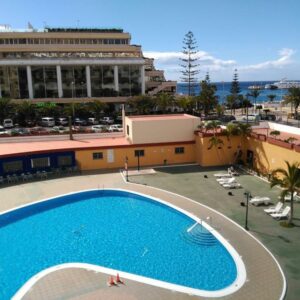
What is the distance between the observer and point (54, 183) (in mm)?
27547

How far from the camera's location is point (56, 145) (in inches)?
1282

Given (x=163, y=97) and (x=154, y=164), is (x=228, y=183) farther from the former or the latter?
(x=163, y=97)

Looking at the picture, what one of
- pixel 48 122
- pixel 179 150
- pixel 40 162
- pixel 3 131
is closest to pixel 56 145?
pixel 40 162

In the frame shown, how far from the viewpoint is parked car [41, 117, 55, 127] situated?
179 ft

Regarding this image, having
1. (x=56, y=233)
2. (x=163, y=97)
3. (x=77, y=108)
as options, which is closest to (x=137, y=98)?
(x=163, y=97)

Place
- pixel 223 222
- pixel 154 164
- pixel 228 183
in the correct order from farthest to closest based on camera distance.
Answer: pixel 154 164, pixel 228 183, pixel 223 222

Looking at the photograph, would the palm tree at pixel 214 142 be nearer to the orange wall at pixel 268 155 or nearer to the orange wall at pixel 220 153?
the orange wall at pixel 220 153

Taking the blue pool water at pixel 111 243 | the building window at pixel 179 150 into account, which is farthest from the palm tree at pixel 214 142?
the blue pool water at pixel 111 243

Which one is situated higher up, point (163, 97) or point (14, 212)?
point (163, 97)

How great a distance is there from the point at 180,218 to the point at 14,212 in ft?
34.9

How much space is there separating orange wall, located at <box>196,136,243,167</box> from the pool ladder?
43.5ft

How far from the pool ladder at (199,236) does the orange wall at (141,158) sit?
13.9 meters

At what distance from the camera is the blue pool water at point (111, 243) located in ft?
48.9

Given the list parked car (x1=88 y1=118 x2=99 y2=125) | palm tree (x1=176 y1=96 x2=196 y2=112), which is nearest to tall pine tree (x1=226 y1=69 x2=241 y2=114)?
palm tree (x1=176 y1=96 x2=196 y2=112)
